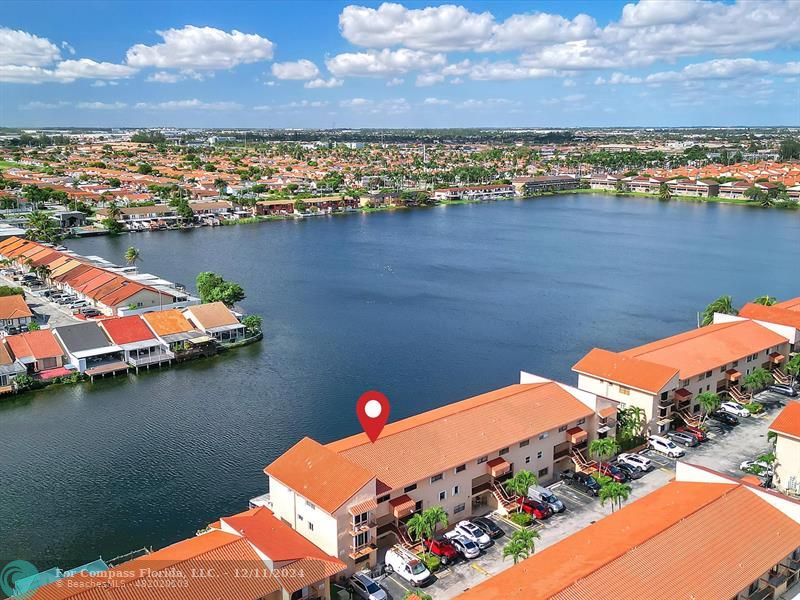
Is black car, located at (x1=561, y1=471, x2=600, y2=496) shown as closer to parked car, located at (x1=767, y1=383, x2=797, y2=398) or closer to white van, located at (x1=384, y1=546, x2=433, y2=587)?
white van, located at (x1=384, y1=546, x2=433, y2=587)

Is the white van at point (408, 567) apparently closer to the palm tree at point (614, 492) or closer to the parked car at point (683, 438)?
the palm tree at point (614, 492)

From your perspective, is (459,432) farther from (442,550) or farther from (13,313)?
(13,313)

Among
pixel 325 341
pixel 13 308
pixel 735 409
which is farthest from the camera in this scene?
pixel 325 341

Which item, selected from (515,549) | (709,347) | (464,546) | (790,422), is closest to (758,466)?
(790,422)

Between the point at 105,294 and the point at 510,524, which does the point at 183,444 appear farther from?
the point at 105,294

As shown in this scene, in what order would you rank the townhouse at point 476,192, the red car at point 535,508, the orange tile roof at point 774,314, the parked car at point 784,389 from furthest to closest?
the townhouse at point 476,192, the orange tile roof at point 774,314, the parked car at point 784,389, the red car at point 535,508

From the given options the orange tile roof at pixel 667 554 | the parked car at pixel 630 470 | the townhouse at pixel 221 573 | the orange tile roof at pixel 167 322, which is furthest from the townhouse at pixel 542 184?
the townhouse at pixel 221 573
